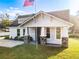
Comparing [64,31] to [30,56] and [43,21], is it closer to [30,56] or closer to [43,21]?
[43,21]

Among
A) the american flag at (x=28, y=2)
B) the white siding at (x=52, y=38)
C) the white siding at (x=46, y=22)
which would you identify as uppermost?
the american flag at (x=28, y=2)

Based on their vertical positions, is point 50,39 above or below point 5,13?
below

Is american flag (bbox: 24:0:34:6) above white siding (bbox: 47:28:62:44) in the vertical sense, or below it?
above

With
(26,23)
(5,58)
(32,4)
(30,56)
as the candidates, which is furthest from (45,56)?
(26,23)

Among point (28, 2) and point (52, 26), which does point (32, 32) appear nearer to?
point (52, 26)

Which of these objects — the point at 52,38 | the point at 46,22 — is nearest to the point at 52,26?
the point at 46,22

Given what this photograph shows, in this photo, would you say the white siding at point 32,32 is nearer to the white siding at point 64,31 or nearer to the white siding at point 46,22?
the white siding at point 46,22

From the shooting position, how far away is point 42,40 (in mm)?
20000

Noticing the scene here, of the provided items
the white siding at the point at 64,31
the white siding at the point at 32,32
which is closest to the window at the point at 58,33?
the white siding at the point at 64,31

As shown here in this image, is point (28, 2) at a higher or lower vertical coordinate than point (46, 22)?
higher

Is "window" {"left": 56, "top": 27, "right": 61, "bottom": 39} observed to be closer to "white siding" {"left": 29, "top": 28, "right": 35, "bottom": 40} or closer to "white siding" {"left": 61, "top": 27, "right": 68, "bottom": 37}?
"white siding" {"left": 61, "top": 27, "right": 68, "bottom": 37}

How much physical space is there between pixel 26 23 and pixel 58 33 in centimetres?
574

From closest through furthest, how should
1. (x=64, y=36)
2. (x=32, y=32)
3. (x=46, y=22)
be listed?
(x=64, y=36) → (x=46, y=22) → (x=32, y=32)

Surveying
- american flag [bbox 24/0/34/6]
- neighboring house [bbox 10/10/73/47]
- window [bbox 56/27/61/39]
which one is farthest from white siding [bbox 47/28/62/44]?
american flag [bbox 24/0/34/6]
